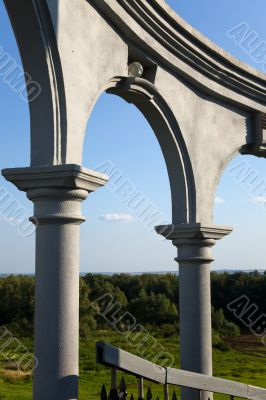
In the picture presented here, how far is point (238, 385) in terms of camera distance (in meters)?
7.72

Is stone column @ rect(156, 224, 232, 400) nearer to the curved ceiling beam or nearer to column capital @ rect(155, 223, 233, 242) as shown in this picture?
column capital @ rect(155, 223, 233, 242)

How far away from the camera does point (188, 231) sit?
1016cm

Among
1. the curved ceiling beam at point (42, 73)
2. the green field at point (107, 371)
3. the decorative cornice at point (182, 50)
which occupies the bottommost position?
the green field at point (107, 371)

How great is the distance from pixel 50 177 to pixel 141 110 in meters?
3.88

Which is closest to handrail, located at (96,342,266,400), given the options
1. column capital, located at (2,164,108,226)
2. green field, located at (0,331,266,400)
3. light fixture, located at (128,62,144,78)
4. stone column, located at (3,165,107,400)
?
stone column, located at (3,165,107,400)

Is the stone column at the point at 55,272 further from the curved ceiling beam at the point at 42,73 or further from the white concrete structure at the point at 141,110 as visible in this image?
the curved ceiling beam at the point at 42,73

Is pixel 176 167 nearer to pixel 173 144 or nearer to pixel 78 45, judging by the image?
pixel 173 144

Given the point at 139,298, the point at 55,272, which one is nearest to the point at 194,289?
the point at 55,272

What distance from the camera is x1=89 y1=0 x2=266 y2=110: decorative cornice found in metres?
8.36

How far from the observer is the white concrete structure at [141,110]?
21.2ft

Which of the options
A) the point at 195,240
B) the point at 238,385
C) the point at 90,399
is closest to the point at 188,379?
the point at 238,385

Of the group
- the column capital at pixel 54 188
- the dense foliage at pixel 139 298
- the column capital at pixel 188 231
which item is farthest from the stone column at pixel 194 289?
the dense foliage at pixel 139 298

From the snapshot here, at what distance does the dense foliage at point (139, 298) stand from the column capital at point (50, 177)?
2346 cm

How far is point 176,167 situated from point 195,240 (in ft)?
4.78
